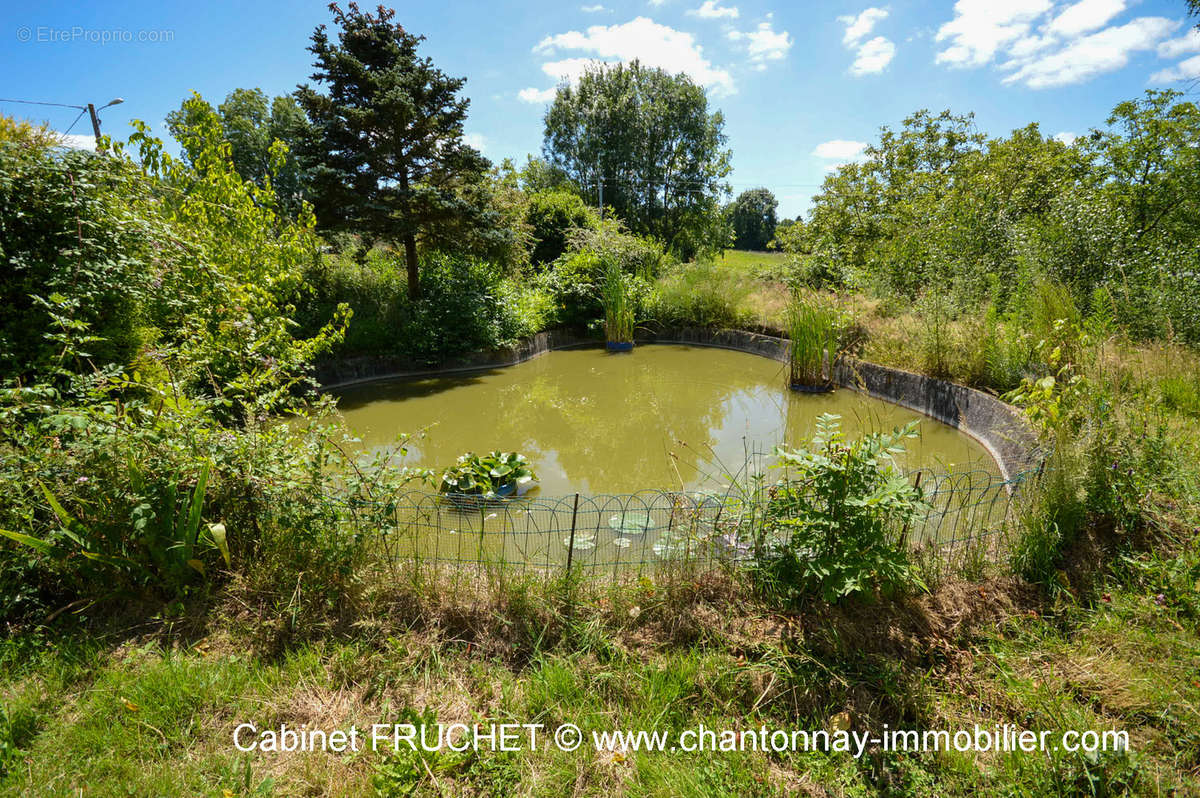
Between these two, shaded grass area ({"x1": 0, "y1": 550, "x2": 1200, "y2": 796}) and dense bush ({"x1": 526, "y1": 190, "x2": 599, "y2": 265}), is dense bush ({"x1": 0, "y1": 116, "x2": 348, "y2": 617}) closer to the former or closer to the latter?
shaded grass area ({"x1": 0, "y1": 550, "x2": 1200, "y2": 796})

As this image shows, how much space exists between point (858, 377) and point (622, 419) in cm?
412

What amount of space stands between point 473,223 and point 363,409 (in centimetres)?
425

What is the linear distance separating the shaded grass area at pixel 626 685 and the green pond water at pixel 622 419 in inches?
66.7

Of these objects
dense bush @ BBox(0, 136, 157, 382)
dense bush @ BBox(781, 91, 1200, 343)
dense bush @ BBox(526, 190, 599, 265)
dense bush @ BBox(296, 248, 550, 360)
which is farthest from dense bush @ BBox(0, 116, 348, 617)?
dense bush @ BBox(526, 190, 599, 265)

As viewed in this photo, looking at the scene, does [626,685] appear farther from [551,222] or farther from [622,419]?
[551,222]

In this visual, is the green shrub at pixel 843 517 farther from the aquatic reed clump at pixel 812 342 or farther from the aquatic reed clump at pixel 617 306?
the aquatic reed clump at pixel 617 306

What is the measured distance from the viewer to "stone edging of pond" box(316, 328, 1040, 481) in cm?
463

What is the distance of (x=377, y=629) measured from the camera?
84.2 inches

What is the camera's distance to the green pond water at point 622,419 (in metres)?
4.94

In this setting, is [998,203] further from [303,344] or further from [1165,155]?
[303,344]

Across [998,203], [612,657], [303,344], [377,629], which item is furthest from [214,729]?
[998,203]

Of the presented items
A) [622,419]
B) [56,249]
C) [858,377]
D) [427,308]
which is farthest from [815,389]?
[56,249]

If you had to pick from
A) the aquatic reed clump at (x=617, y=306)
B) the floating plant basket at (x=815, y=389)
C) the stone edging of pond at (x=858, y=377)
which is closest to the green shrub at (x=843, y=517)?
the stone edging of pond at (x=858, y=377)

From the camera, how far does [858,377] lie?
265 centimetres
